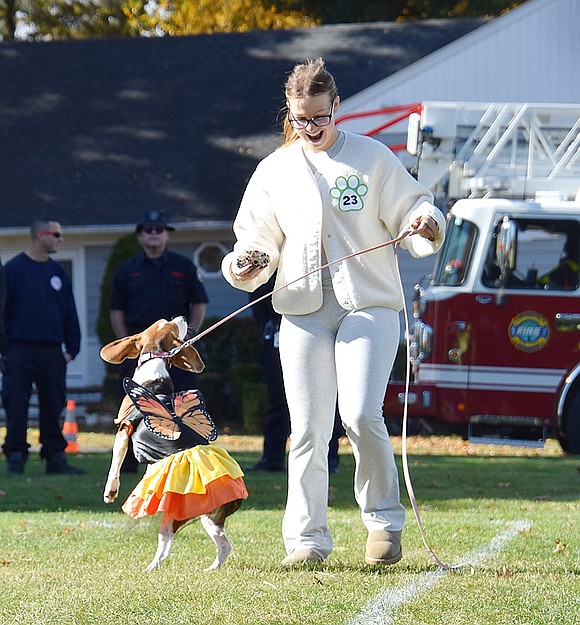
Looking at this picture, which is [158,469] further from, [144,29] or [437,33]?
[144,29]

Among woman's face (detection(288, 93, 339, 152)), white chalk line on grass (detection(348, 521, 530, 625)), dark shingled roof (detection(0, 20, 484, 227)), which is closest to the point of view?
white chalk line on grass (detection(348, 521, 530, 625))

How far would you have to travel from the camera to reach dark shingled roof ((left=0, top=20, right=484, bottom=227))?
1955cm

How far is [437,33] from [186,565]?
60.1 feet

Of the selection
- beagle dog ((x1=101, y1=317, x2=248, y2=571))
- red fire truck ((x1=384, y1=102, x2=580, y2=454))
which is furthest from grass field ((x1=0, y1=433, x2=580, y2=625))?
red fire truck ((x1=384, y1=102, x2=580, y2=454))

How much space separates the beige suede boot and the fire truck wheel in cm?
720

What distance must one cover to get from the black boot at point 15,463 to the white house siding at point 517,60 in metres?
11.6

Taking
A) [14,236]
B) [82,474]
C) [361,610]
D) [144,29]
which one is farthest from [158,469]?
[144,29]

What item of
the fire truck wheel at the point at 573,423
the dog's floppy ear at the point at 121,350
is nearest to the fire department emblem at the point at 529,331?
the fire truck wheel at the point at 573,423

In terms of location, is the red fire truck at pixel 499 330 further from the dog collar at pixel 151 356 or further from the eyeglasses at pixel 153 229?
the dog collar at pixel 151 356

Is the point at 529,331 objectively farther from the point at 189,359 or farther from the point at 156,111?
the point at 156,111

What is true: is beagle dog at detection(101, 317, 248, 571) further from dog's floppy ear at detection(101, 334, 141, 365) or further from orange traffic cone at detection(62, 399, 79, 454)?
orange traffic cone at detection(62, 399, 79, 454)

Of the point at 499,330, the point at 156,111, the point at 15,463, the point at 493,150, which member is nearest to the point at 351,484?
the point at 15,463

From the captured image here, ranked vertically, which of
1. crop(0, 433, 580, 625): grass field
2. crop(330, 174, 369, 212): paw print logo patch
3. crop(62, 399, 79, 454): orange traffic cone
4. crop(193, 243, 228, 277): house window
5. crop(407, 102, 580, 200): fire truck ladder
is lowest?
crop(62, 399, 79, 454): orange traffic cone

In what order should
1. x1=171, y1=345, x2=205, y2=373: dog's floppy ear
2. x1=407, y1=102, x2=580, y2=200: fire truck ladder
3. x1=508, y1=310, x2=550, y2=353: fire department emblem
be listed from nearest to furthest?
x1=171, y1=345, x2=205, y2=373: dog's floppy ear, x1=508, y1=310, x2=550, y2=353: fire department emblem, x1=407, y1=102, x2=580, y2=200: fire truck ladder
